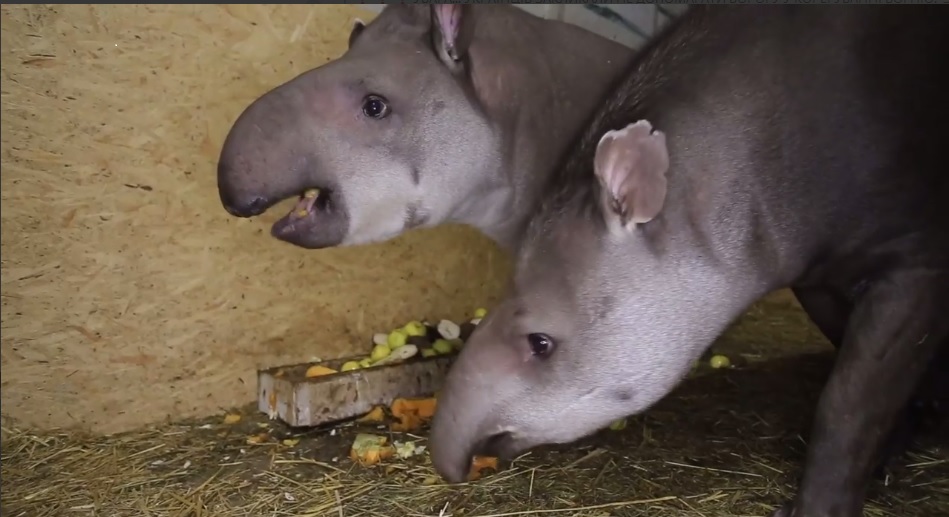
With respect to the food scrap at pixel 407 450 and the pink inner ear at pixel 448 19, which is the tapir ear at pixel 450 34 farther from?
the food scrap at pixel 407 450

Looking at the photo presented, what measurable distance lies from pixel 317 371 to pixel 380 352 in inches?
12.7

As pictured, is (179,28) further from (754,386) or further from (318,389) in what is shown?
(754,386)

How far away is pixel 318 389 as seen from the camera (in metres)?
3.66

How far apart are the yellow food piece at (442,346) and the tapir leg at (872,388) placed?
69.8 inches

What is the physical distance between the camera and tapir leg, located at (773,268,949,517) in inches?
103

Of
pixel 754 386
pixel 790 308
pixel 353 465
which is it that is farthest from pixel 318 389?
pixel 790 308

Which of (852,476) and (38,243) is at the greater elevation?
(38,243)

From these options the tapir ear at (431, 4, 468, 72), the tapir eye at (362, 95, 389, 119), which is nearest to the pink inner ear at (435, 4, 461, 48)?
the tapir ear at (431, 4, 468, 72)

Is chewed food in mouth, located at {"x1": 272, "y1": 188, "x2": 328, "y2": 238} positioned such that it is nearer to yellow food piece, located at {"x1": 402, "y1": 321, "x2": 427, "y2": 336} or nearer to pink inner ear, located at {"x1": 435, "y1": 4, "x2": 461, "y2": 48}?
pink inner ear, located at {"x1": 435, "y1": 4, "x2": 461, "y2": 48}

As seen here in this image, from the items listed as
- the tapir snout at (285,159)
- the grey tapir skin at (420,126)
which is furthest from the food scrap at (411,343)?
the tapir snout at (285,159)

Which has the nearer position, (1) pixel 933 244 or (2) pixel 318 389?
(1) pixel 933 244

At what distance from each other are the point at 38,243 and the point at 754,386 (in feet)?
9.97

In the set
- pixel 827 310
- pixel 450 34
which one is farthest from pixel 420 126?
pixel 827 310

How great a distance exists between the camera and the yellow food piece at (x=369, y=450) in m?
3.31
